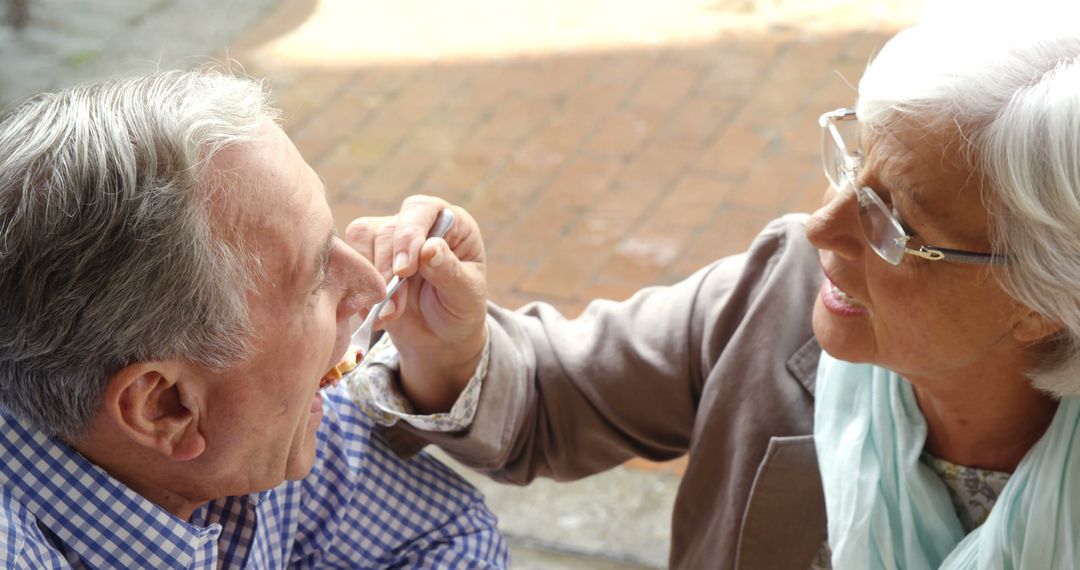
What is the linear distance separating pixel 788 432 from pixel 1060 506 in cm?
38

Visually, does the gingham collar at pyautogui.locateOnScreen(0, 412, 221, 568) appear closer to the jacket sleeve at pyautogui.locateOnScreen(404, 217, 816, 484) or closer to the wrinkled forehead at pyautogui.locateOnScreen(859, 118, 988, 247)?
the jacket sleeve at pyautogui.locateOnScreen(404, 217, 816, 484)

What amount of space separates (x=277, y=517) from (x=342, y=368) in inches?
8.2

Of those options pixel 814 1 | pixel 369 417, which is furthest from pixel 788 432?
pixel 814 1

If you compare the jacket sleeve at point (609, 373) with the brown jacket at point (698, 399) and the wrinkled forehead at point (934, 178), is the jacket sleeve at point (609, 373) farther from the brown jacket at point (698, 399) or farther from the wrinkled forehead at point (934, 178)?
the wrinkled forehead at point (934, 178)

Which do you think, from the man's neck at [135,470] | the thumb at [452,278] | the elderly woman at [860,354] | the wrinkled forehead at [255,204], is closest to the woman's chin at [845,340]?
the elderly woman at [860,354]

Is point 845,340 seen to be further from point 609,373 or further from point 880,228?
point 609,373

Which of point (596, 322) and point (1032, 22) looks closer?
point (1032, 22)

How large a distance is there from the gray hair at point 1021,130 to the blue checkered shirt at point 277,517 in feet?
2.60

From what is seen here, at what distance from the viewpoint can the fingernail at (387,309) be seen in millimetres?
1682

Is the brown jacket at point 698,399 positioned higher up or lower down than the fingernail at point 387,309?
lower down

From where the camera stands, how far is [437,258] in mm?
1664

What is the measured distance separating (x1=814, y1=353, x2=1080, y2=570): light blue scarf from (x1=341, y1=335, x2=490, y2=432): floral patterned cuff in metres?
0.48

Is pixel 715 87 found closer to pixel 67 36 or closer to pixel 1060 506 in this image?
pixel 67 36

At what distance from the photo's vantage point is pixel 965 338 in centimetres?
157
